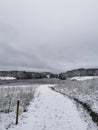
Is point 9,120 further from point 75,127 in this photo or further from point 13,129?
point 75,127

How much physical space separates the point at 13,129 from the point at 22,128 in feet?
1.48

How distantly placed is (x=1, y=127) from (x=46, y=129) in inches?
89.6

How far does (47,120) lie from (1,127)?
8.81ft

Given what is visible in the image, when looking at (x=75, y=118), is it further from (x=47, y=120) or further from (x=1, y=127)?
(x=1, y=127)

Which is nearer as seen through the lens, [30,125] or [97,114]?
[30,125]

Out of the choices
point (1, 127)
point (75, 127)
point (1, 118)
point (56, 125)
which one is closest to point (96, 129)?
point (75, 127)

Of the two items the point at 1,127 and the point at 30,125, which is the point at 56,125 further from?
the point at 1,127

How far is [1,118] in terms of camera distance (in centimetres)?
1148

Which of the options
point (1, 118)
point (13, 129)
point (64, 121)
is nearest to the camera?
point (13, 129)

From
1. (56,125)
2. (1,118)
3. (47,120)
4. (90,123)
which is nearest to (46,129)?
(56,125)

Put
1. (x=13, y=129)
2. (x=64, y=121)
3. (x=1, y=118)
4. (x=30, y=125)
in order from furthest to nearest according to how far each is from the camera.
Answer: (x=1, y=118) < (x=64, y=121) < (x=30, y=125) < (x=13, y=129)

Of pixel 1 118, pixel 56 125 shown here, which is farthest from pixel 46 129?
pixel 1 118

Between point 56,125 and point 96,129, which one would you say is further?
point 56,125

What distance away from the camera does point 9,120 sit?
35.7ft
